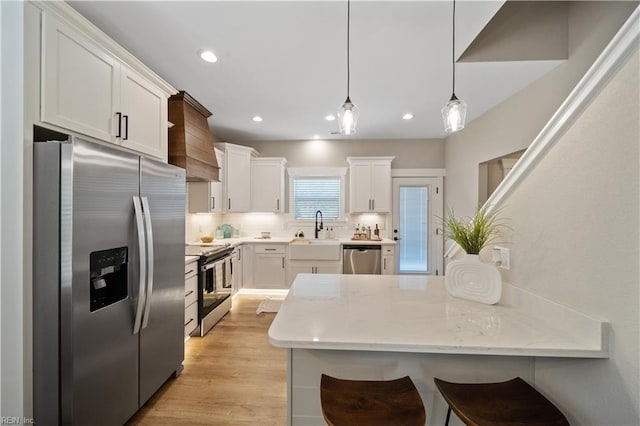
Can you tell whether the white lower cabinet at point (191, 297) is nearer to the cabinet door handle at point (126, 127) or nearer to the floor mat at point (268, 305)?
the floor mat at point (268, 305)

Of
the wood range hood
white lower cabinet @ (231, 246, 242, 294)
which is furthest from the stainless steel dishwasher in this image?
the wood range hood

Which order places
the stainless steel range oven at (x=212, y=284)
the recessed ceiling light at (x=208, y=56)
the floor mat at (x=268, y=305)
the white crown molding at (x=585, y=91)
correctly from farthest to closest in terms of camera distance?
the floor mat at (x=268, y=305) → the stainless steel range oven at (x=212, y=284) → the recessed ceiling light at (x=208, y=56) → the white crown molding at (x=585, y=91)

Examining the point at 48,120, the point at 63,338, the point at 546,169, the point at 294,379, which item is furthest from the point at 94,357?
the point at 546,169

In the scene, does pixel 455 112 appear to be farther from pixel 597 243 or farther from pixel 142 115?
pixel 142 115

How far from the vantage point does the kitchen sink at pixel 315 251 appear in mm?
4227

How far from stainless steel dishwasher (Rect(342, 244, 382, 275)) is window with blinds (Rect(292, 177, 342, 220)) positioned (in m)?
0.89

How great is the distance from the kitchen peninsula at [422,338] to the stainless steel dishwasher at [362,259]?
2.73 metres

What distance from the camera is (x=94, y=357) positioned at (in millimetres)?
1395

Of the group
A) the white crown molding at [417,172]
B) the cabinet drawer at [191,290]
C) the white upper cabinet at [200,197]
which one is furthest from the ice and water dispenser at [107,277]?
the white crown molding at [417,172]

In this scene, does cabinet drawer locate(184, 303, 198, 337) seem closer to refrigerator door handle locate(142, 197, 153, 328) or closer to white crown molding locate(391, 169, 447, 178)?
refrigerator door handle locate(142, 197, 153, 328)

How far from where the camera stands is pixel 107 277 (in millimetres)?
1487

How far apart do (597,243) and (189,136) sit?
3.24m

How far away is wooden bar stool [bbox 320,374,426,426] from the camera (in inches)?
36.9

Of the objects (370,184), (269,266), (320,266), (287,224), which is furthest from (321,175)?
(269,266)
